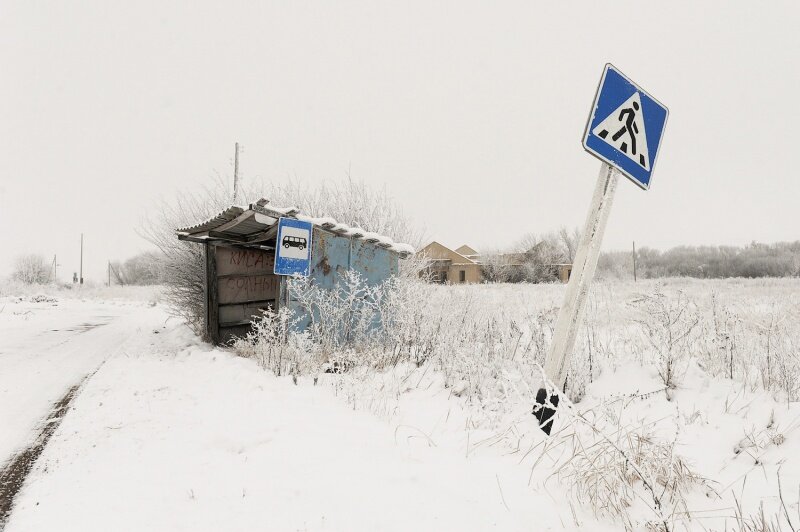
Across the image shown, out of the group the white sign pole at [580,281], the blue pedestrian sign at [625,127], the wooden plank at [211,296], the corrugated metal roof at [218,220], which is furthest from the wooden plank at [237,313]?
the blue pedestrian sign at [625,127]

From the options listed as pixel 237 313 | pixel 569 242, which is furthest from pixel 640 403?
pixel 569 242

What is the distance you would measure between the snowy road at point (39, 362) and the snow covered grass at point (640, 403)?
2.69 metres

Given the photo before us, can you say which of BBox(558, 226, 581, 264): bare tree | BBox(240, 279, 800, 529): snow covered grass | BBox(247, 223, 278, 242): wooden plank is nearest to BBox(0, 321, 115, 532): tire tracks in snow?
BBox(240, 279, 800, 529): snow covered grass

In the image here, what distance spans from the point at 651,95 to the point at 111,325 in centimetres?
1484

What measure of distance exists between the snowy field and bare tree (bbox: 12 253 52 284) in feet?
186

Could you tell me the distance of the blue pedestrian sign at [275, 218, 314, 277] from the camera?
6395mm

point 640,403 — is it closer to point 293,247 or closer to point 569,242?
point 293,247

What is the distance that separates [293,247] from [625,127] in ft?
16.0

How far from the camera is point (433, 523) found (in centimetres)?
203

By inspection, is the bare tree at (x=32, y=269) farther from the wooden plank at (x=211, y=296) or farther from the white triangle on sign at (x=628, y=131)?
the white triangle on sign at (x=628, y=131)

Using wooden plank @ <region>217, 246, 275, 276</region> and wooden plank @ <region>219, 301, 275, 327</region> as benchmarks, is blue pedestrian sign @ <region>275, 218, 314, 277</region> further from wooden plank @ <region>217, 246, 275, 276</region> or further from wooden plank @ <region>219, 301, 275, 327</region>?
wooden plank @ <region>217, 246, 275, 276</region>

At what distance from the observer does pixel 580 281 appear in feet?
9.77

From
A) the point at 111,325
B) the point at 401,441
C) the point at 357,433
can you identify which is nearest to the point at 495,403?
the point at 401,441

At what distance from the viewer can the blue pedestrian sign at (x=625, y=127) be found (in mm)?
2961
